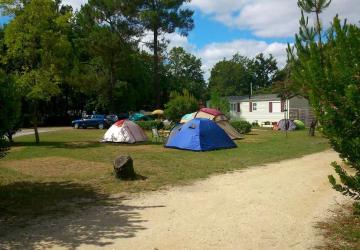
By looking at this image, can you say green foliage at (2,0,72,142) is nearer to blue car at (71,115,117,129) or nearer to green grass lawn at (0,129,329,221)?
green grass lawn at (0,129,329,221)

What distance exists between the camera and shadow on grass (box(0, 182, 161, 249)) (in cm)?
582

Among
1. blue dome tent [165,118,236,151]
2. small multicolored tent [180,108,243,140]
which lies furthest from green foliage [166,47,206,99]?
blue dome tent [165,118,236,151]

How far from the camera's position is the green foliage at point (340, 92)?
5316mm

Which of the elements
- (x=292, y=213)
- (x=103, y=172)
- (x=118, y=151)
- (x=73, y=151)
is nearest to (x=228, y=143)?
(x=118, y=151)

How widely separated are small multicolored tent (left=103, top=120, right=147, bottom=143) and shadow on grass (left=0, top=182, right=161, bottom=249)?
11.6 m

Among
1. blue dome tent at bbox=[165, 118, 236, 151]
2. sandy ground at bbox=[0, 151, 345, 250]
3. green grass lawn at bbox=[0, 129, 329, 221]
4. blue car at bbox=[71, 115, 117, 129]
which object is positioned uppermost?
blue car at bbox=[71, 115, 117, 129]

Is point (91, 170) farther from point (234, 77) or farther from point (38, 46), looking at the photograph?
point (234, 77)

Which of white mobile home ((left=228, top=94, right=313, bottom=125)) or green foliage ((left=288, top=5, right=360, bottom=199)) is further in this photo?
white mobile home ((left=228, top=94, right=313, bottom=125))

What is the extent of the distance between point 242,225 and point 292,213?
1.18 metres

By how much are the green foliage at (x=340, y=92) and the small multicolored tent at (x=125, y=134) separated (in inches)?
638

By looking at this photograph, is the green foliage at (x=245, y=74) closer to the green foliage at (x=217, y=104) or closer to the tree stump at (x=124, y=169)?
the green foliage at (x=217, y=104)

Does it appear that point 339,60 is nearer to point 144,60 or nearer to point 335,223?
point 335,223

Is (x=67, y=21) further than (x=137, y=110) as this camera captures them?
No

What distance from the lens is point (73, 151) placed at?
1752cm
